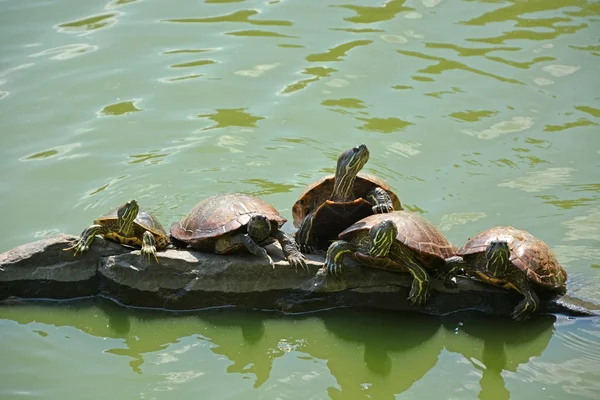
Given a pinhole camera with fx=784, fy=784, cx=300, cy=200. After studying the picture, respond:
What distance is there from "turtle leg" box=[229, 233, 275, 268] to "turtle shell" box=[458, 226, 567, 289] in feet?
5.14

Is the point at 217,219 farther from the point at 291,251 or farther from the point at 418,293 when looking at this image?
the point at 418,293

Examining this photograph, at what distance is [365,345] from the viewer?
5.95m

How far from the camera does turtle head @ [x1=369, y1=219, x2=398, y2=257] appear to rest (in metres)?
5.89

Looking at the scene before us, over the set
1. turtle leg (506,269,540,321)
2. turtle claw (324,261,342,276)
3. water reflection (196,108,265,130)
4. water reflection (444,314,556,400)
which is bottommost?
water reflection (444,314,556,400)

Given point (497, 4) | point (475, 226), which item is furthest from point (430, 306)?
point (497, 4)

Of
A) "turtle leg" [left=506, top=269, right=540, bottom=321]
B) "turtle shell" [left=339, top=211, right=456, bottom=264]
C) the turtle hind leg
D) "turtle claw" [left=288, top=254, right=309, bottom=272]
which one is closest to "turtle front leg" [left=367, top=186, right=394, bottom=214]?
"turtle shell" [left=339, top=211, right=456, bottom=264]

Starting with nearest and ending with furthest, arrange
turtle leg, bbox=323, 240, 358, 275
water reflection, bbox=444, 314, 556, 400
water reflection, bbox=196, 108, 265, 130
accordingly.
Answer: water reflection, bbox=444, 314, 556, 400 < turtle leg, bbox=323, 240, 358, 275 < water reflection, bbox=196, 108, 265, 130

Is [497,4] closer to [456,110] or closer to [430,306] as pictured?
[456,110]

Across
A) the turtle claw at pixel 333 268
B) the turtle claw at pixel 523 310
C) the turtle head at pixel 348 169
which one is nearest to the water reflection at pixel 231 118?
the turtle head at pixel 348 169

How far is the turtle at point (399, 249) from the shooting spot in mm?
6059

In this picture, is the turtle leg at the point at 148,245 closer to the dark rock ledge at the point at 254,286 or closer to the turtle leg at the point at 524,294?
the dark rock ledge at the point at 254,286

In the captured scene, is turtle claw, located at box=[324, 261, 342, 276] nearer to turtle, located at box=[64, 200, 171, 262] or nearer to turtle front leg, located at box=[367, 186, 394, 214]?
turtle front leg, located at box=[367, 186, 394, 214]

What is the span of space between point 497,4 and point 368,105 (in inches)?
156

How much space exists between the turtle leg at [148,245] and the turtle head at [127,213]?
0.17 metres
